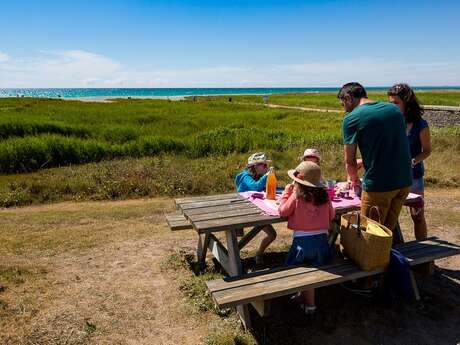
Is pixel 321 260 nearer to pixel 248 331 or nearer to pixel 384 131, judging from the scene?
pixel 248 331

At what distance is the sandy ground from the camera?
3.61 m

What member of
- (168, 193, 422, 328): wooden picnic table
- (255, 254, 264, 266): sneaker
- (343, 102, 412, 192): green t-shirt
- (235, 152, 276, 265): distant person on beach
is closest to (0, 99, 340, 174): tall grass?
(235, 152, 276, 265): distant person on beach

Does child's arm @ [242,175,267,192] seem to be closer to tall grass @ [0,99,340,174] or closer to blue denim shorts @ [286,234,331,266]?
blue denim shorts @ [286,234,331,266]

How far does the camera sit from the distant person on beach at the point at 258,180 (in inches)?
191

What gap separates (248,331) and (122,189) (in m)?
6.08

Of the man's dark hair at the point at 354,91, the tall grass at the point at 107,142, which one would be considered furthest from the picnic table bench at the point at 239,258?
the tall grass at the point at 107,142

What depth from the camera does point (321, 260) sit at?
371 centimetres

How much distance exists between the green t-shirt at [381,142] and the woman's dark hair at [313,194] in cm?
48

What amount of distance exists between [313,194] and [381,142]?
0.72m

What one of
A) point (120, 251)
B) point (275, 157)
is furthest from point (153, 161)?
point (120, 251)

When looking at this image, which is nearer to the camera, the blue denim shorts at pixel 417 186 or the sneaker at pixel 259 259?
the blue denim shorts at pixel 417 186

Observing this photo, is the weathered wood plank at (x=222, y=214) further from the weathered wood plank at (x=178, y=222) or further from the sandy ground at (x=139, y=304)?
the sandy ground at (x=139, y=304)

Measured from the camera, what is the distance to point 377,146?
355cm

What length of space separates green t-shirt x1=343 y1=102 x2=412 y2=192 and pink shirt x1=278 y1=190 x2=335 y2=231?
0.50 metres
